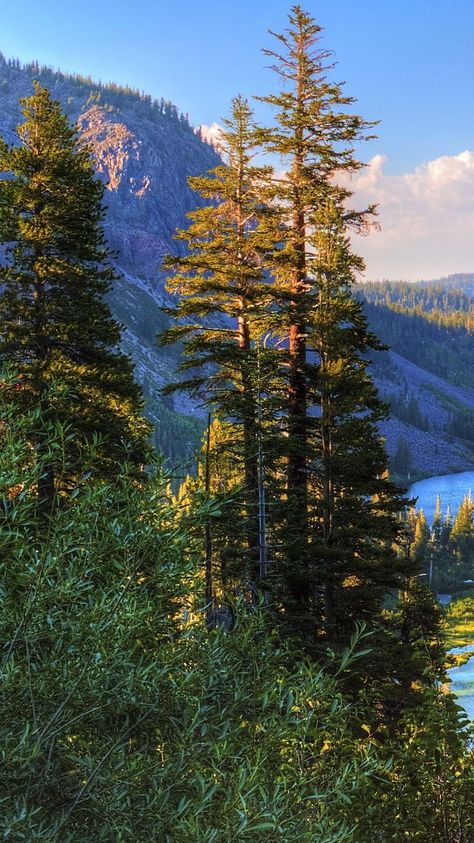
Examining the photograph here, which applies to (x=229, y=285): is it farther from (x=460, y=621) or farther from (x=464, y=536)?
(x=464, y=536)

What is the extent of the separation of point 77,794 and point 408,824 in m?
6.05

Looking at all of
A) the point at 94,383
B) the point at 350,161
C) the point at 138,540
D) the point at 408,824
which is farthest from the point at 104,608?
the point at 350,161

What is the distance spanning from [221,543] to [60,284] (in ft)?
28.5

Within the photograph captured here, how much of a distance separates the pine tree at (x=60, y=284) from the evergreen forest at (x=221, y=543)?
7cm

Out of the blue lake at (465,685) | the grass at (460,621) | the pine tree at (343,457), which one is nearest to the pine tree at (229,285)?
the pine tree at (343,457)

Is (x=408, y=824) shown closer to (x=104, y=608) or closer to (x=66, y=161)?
(x=104, y=608)

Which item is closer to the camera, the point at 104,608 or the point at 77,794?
the point at 77,794

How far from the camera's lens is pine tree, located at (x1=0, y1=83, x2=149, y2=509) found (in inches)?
611

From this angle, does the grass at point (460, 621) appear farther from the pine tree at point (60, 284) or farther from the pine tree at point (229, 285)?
the pine tree at point (60, 284)

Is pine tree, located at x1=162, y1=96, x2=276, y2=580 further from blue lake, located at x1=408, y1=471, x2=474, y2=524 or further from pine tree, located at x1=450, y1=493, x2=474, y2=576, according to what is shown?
blue lake, located at x1=408, y1=471, x2=474, y2=524

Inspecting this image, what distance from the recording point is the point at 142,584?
4867 mm

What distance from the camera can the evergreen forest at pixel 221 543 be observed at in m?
4.09

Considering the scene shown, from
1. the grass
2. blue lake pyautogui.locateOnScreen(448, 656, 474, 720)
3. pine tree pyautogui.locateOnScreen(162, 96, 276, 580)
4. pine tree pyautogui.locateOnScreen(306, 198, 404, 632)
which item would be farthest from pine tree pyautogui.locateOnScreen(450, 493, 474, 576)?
pine tree pyautogui.locateOnScreen(162, 96, 276, 580)

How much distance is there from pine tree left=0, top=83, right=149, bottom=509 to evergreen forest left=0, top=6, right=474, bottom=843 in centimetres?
7
